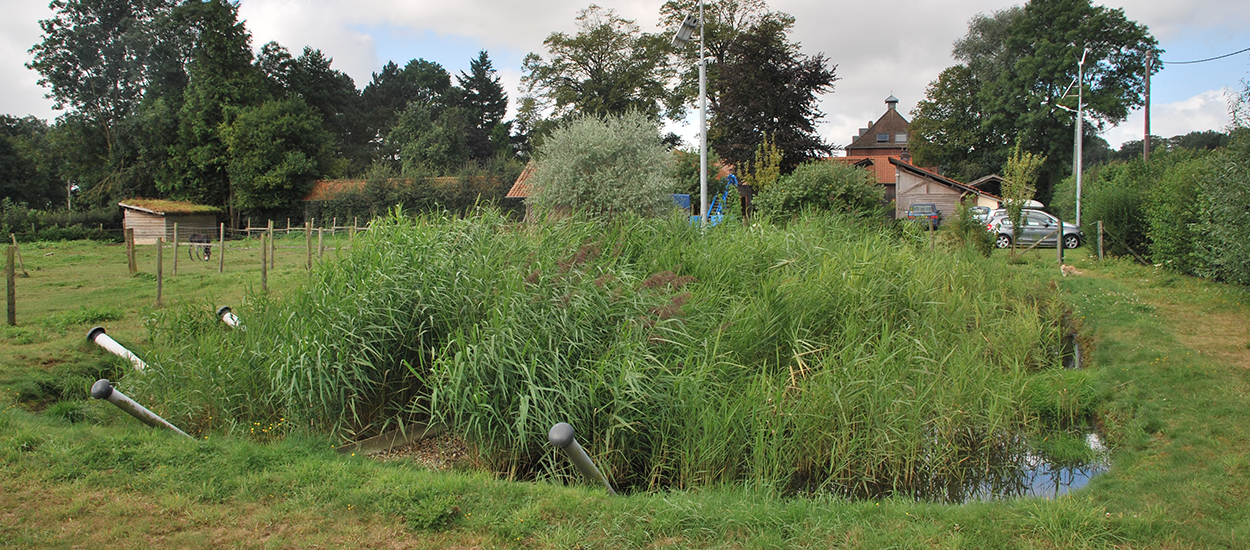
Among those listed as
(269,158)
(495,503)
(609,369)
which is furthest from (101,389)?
(269,158)

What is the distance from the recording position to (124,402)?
561 cm

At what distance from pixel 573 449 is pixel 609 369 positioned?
67.1 inches

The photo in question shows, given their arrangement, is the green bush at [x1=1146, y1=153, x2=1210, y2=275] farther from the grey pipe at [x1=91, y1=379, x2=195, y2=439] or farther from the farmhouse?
the farmhouse

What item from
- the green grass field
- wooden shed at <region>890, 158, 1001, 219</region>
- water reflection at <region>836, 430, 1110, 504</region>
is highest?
wooden shed at <region>890, 158, 1001, 219</region>

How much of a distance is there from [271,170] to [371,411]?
39.4 metres

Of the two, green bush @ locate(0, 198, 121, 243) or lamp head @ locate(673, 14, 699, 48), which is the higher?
lamp head @ locate(673, 14, 699, 48)

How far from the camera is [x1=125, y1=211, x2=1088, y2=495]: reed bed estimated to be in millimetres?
6035

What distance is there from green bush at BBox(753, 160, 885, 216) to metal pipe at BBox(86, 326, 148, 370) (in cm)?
1240

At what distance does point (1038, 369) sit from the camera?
919 centimetres

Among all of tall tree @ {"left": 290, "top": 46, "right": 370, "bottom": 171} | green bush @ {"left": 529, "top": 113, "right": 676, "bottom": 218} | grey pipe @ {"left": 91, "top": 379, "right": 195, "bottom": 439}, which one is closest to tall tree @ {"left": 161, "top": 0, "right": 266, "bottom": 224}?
tall tree @ {"left": 290, "top": 46, "right": 370, "bottom": 171}

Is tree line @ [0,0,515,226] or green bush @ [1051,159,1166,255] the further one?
tree line @ [0,0,515,226]

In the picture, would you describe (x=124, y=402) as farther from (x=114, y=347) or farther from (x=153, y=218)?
(x=153, y=218)

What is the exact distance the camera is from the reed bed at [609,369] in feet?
19.8

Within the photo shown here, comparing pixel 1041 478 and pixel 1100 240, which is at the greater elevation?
pixel 1100 240
